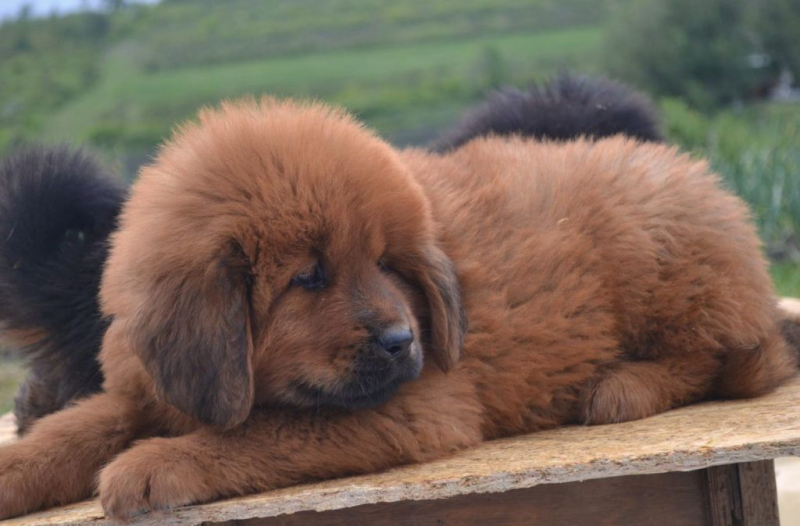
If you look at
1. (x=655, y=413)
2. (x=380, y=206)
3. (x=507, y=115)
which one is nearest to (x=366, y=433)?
(x=380, y=206)

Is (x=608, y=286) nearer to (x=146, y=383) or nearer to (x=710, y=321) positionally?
(x=710, y=321)

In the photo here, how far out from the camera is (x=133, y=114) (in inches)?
777

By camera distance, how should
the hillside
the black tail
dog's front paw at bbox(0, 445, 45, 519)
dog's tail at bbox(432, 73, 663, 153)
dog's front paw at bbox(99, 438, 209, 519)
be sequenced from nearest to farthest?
1. dog's front paw at bbox(99, 438, 209, 519)
2. dog's front paw at bbox(0, 445, 45, 519)
3. the black tail
4. dog's tail at bbox(432, 73, 663, 153)
5. the hillside

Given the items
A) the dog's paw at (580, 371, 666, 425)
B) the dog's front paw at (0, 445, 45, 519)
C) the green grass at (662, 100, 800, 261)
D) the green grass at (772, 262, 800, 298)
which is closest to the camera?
the dog's front paw at (0, 445, 45, 519)

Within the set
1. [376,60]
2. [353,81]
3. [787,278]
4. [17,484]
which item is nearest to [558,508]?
[17,484]

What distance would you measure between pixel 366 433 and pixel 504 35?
24.5 metres

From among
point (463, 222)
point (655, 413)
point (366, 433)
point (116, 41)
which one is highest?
point (116, 41)

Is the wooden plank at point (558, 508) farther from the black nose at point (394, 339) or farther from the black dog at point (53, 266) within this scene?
the black dog at point (53, 266)

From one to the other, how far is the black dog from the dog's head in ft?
3.39

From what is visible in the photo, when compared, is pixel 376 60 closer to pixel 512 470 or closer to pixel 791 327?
pixel 791 327

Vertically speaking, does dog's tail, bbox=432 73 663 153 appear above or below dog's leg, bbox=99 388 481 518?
above

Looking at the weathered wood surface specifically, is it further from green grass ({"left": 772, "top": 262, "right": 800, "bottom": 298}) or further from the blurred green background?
the blurred green background

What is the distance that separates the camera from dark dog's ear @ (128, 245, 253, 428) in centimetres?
290

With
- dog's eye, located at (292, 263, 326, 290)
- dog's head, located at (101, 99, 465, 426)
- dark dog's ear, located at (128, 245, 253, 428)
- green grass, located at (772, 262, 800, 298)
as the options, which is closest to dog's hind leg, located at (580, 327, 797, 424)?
dog's head, located at (101, 99, 465, 426)
